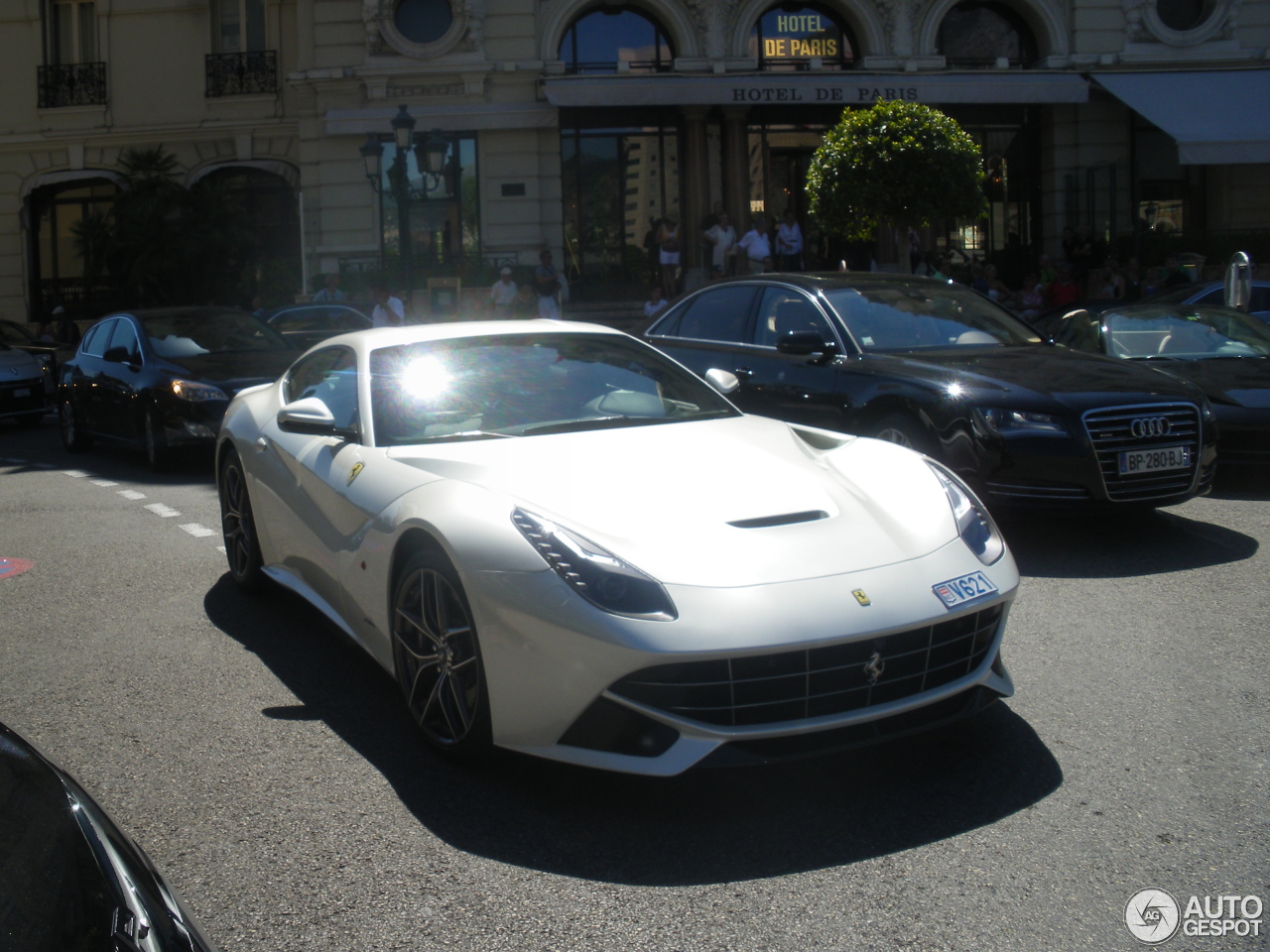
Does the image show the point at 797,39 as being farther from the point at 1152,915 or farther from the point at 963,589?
the point at 1152,915

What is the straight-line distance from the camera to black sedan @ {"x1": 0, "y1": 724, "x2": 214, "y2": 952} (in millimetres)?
1377

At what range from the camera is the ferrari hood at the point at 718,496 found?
3.32 meters

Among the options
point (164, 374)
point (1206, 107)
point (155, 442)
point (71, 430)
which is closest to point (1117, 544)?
point (155, 442)

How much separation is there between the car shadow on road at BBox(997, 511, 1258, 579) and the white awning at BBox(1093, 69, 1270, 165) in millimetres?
16683

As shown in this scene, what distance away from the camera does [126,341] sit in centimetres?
1183

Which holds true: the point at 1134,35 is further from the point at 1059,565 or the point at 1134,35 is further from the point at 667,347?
the point at 1059,565

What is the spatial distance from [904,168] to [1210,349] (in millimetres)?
6916

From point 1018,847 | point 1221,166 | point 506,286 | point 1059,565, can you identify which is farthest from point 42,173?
point 1018,847

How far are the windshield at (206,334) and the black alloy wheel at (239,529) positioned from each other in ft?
19.3

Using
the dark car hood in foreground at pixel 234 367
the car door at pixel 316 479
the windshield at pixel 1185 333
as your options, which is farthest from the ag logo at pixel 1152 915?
the dark car hood in foreground at pixel 234 367

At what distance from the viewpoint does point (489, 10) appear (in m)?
23.5

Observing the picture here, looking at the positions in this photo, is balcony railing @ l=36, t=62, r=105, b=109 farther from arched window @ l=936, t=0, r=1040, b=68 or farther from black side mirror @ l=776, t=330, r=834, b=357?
black side mirror @ l=776, t=330, r=834, b=357

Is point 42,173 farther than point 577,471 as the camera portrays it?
Yes

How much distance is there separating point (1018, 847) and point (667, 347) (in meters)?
5.94
